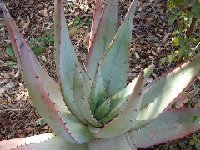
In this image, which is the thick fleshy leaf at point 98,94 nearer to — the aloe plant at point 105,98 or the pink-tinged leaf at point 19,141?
the aloe plant at point 105,98

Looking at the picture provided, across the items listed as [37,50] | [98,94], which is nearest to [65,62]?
[98,94]

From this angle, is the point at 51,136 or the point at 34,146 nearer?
the point at 34,146

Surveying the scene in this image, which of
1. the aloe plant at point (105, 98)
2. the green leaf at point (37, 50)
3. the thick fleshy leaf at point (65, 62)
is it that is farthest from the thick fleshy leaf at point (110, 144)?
the green leaf at point (37, 50)

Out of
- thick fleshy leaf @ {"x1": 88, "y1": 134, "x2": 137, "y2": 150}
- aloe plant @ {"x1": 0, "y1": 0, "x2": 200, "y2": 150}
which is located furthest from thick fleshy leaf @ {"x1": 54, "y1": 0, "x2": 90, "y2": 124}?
thick fleshy leaf @ {"x1": 88, "y1": 134, "x2": 137, "y2": 150}

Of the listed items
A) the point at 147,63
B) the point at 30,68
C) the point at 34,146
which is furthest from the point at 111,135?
the point at 147,63

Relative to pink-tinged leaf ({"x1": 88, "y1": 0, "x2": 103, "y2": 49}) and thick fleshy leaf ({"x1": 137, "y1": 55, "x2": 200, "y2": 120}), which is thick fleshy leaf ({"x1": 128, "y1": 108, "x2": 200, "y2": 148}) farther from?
pink-tinged leaf ({"x1": 88, "y1": 0, "x2": 103, "y2": 49})

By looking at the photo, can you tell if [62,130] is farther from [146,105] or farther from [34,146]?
[146,105]
